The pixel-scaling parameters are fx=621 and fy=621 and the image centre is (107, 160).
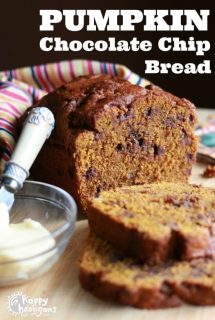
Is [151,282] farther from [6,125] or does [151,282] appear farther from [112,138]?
[6,125]

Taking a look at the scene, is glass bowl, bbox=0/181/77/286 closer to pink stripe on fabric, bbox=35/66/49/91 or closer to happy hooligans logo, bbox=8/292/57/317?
happy hooligans logo, bbox=8/292/57/317

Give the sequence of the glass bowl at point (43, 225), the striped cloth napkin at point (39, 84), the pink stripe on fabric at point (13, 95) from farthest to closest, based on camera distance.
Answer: the pink stripe on fabric at point (13, 95), the striped cloth napkin at point (39, 84), the glass bowl at point (43, 225)

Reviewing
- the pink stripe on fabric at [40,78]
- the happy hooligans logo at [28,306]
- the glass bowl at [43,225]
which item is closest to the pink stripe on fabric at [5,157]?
the glass bowl at [43,225]

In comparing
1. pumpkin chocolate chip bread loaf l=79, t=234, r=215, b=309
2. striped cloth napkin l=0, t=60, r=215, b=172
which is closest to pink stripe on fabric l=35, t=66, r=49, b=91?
striped cloth napkin l=0, t=60, r=215, b=172

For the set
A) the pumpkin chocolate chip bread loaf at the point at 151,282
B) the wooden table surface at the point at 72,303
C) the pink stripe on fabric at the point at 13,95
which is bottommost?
the wooden table surface at the point at 72,303

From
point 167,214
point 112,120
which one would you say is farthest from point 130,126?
point 167,214

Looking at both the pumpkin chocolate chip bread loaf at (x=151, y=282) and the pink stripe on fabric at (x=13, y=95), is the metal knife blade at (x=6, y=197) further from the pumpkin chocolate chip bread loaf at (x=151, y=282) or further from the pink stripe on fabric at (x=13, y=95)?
the pink stripe on fabric at (x=13, y=95)
